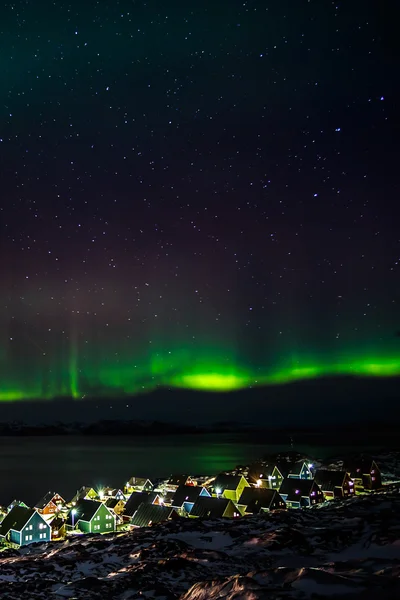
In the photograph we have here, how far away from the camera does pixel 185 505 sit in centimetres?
5322

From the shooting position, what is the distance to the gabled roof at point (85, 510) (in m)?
49.4

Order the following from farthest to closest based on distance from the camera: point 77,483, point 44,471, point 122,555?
1. point 44,471
2. point 77,483
3. point 122,555

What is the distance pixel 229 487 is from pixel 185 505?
11022 mm

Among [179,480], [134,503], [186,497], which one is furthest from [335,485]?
[179,480]

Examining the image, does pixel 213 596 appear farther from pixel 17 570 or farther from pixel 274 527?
pixel 274 527

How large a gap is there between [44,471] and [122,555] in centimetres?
16099

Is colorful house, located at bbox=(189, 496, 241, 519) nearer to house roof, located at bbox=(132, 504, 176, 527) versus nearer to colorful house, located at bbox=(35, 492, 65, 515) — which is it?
house roof, located at bbox=(132, 504, 176, 527)

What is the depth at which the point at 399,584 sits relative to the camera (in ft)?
29.5

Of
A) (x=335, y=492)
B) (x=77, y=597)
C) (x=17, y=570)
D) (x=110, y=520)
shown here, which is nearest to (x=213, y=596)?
(x=77, y=597)

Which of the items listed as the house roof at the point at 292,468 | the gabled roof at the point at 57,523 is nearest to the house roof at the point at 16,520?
the gabled roof at the point at 57,523

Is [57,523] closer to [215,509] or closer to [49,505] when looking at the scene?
[49,505]

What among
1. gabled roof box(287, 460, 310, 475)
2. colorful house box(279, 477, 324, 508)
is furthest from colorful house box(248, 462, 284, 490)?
colorful house box(279, 477, 324, 508)

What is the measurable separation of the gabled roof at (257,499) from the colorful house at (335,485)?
1659 centimetres

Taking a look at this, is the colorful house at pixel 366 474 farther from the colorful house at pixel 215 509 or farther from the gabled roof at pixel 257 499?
the colorful house at pixel 215 509
